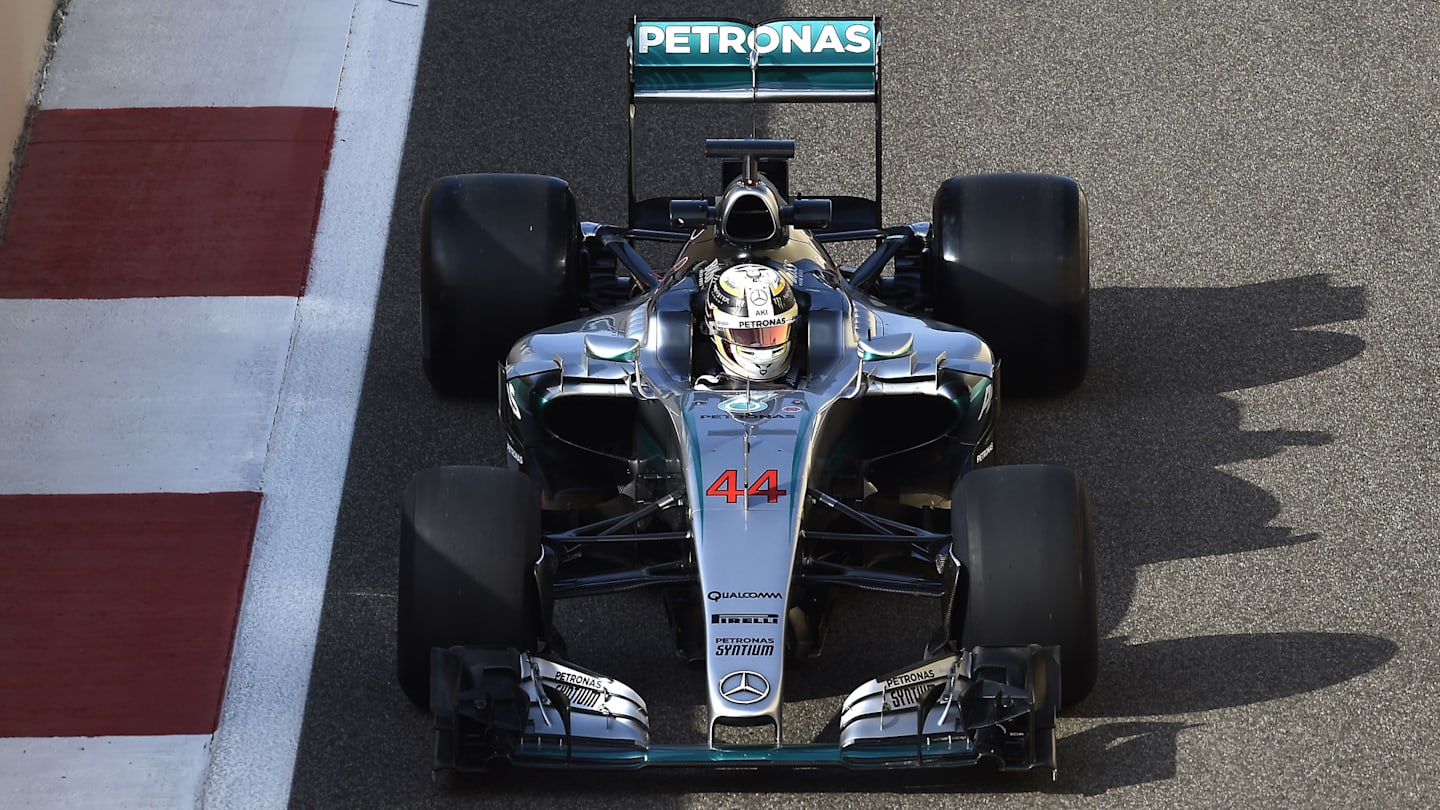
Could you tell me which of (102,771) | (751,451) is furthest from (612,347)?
(102,771)

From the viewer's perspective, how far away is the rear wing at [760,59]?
9.15 m

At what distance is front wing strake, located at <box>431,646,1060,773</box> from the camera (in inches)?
264

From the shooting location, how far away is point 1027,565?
23.0ft

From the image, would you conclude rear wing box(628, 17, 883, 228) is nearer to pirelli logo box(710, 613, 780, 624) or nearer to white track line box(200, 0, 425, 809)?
white track line box(200, 0, 425, 809)

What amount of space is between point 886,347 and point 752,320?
0.61 metres

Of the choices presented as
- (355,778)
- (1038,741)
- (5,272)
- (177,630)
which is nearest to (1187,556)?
(1038,741)

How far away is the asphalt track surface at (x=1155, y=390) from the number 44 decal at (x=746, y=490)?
2.60ft

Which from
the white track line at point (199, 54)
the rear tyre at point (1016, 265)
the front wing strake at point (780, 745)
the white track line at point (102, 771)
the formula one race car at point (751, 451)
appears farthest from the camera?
the white track line at point (199, 54)

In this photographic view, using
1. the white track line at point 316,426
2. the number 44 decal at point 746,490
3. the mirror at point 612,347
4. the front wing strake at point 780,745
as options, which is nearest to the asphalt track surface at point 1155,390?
the white track line at point 316,426

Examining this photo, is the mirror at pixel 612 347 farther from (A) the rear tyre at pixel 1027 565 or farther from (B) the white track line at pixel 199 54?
(B) the white track line at pixel 199 54

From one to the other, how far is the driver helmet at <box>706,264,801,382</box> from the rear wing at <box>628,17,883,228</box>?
1.62 metres

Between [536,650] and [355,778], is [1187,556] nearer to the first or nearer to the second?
[536,650]

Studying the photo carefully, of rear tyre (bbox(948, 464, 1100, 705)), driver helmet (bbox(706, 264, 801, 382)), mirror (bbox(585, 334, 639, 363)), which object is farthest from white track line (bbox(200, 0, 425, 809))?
rear tyre (bbox(948, 464, 1100, 705))

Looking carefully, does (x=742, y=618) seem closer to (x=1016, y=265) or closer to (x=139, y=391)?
(x=1016, y=265)
